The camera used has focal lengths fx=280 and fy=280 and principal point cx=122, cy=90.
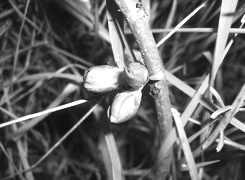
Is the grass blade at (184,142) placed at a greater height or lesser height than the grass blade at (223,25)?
lesser

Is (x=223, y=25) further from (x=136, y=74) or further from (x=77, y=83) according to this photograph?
(x=77, y=83)

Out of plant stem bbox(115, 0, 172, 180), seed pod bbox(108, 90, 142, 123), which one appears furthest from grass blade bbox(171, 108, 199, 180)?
seed pod bbox(108, 90, 142, 123)

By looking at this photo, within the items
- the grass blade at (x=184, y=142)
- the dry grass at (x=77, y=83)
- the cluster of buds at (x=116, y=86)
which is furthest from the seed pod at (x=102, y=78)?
the dry grass at (x=77, y=83)

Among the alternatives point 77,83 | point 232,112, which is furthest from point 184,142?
point 77,83

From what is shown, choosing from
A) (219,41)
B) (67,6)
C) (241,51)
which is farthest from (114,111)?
(241,51)

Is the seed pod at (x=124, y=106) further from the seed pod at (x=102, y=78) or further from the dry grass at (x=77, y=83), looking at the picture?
the dry grass at (x=77, y=83)

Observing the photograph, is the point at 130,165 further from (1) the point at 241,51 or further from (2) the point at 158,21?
(1) the point at 241,51
